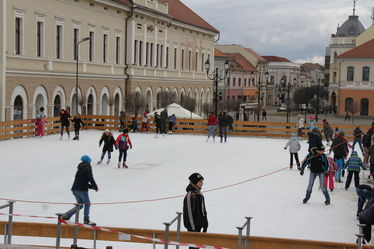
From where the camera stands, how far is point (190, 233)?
29.7ft

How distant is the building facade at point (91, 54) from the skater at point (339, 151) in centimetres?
1875

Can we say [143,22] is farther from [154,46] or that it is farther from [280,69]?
[280,69]

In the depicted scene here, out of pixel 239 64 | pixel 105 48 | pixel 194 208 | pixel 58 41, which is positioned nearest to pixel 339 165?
pixel 194 208

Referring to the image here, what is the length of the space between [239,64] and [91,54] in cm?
6259

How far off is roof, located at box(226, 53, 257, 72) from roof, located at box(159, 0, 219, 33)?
100 feet

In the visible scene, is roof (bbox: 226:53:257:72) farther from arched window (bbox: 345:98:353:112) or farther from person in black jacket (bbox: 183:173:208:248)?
person in black jacket (bbox: 183:173:208:248)

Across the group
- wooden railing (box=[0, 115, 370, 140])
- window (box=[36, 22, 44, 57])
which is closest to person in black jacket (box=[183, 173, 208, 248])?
wooden railing (box=[0, 115, 370, 140])

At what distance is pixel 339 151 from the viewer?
60.8ft

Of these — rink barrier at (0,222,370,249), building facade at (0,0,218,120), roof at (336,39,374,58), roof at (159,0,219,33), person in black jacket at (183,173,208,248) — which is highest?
roof at (159,0,219,33)

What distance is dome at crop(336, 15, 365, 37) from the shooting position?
114844mm

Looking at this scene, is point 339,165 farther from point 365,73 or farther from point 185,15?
point 365,73

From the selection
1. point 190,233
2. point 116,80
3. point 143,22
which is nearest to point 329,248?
point 190,233

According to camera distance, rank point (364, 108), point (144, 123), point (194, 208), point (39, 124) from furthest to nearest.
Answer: point (364, 108)
point (144, 123)
point (39, 124)
point (194, 208)

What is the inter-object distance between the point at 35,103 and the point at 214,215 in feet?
75.8
